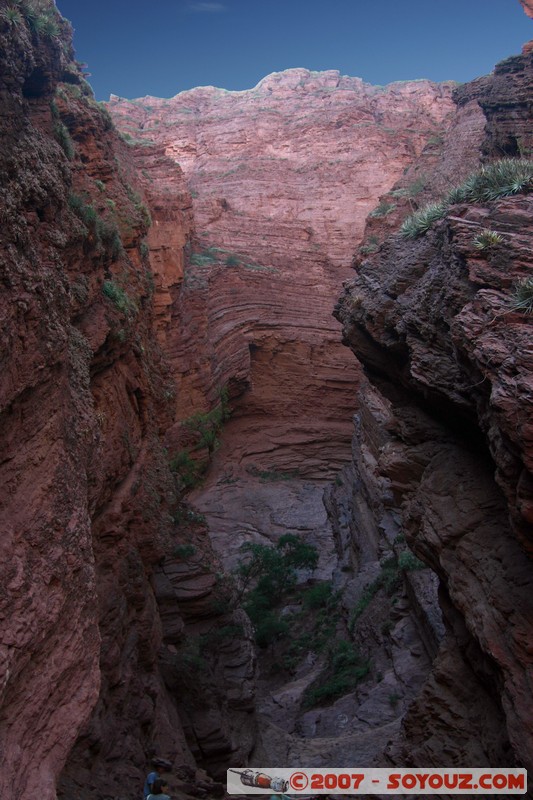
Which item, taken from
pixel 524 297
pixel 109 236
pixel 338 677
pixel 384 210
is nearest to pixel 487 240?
pixel 524 297

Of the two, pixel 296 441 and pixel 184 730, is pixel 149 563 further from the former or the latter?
pixel 296 441

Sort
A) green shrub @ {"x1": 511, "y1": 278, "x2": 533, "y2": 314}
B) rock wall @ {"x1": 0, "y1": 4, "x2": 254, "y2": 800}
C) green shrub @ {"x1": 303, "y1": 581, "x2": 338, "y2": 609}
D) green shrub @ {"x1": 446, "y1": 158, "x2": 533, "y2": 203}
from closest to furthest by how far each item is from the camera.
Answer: rock wall @ {"x1": 0, "y1": 4, "x2": 254, "y2": 800}
green shrub @ {"x1": 511, "y1": 278, "x2": 533, "y2": 314}
green shrub @ {"x1": 446, "y1": 158, "x2": 533, "y2": 203}
green shrub @ {"x1": 303, "y1": 581, "x2": 338, "y2": 609}

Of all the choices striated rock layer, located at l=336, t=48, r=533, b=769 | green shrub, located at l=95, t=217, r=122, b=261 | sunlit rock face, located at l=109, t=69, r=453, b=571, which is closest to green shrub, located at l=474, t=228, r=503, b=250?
striated rock layer, located at l=336, t=48, r=533, b=769

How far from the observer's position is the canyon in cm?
618

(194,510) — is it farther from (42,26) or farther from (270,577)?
(42,26)

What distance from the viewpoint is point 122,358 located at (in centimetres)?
1150

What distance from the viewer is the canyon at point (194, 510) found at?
6.18 meters

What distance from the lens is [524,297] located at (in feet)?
25.4

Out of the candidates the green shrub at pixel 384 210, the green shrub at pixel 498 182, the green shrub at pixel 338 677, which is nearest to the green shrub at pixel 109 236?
the green shrub at pixel 498 182

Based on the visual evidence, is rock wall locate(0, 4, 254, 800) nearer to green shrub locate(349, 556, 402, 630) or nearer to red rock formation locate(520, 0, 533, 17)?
green shrub locate(349, 556, 402, 630)

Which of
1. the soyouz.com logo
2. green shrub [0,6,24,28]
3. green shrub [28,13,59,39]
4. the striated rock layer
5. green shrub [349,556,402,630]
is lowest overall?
green shrub [349,556,402,630]

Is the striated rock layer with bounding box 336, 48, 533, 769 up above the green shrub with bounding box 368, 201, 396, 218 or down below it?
below

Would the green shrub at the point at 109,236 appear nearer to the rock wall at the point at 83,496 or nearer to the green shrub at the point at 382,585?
the rock wall at the point at 83,496

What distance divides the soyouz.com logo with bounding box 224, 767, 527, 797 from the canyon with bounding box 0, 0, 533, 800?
0.34 m
